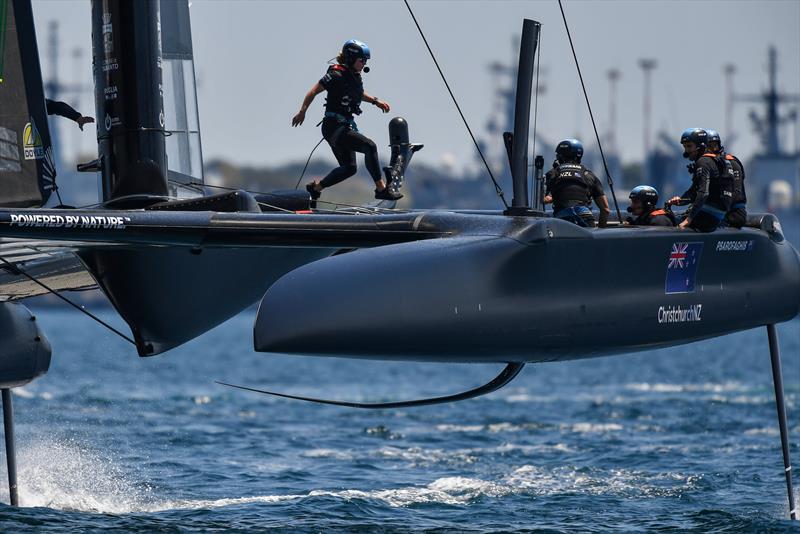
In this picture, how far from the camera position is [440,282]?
650cm

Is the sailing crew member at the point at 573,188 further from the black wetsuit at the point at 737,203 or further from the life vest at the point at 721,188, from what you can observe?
the black wetsuit at the point at 737,203

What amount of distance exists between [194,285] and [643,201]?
2.80m

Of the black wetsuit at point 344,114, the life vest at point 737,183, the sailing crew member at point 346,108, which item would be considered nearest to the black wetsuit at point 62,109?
the sailing crew member at point 346,108

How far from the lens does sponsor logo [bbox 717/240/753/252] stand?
7895 millimetres

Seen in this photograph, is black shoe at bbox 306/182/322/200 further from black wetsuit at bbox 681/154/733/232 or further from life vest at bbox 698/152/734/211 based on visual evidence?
life vest at bbox 698/152/734/211

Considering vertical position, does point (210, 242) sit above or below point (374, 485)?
above

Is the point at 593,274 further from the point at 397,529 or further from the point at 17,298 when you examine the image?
the point at 17,298

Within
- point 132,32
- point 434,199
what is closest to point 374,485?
point 132,32

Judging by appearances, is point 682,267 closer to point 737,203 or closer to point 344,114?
point 737,203

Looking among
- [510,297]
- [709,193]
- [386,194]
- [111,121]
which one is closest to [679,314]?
[709,193]

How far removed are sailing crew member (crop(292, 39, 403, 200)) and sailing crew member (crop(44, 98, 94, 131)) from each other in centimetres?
151

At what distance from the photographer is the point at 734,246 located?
8.02 meters

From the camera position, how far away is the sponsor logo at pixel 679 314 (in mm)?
7434

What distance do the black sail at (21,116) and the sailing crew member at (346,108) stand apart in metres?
1.55
